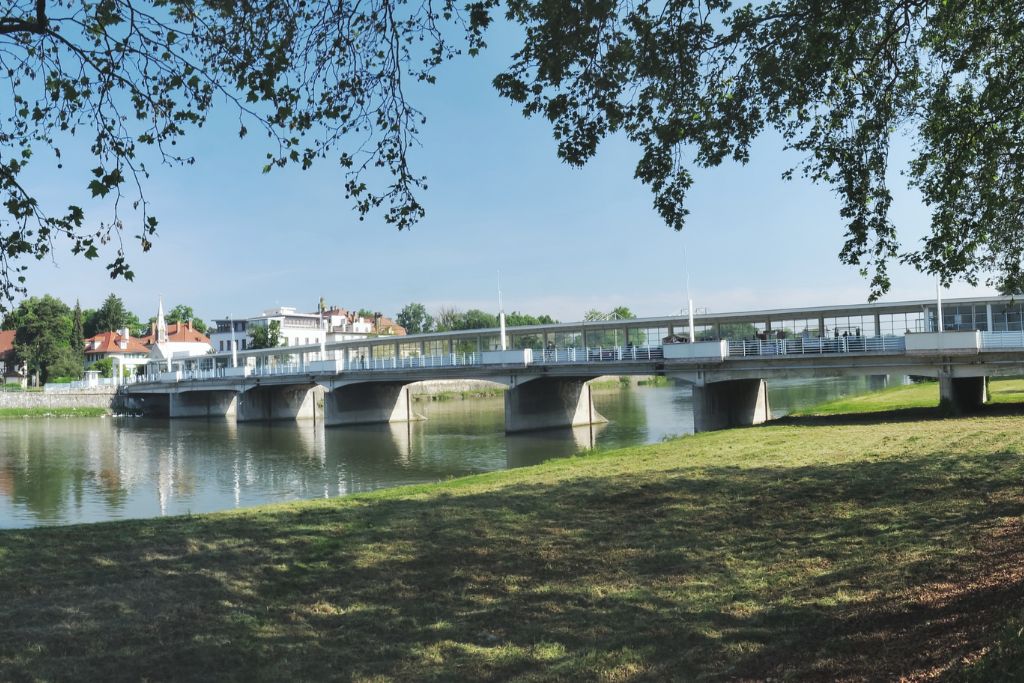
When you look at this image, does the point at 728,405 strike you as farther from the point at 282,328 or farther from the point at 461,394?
the point at 282,328

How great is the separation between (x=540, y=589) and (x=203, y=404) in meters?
80.0

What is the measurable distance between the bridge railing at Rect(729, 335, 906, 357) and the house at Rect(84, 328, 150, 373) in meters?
97.9

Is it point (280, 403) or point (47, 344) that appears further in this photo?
point (47, 344)

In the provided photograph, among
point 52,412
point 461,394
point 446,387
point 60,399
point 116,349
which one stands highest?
point 116,349

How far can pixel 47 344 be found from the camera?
96938 mm

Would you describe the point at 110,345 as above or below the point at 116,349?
above

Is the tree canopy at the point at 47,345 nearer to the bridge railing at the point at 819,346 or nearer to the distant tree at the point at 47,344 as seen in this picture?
the distant tree at the point at 47,344

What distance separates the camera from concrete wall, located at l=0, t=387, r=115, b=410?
80.9m

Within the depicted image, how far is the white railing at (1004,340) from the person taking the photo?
3180 cm

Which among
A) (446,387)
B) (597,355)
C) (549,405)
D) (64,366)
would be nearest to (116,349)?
(64,366)

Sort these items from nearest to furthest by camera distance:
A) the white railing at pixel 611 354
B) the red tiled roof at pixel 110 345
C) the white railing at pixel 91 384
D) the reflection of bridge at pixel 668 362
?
the reflection of bridge at pixel 668 362
the white railing at pixel 611 354
the white railing at pixel 91 384
the red tiled roof at pixel 110 345

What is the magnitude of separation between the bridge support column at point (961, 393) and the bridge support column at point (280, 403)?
56319 millimetres

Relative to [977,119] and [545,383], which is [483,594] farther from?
[545,383]

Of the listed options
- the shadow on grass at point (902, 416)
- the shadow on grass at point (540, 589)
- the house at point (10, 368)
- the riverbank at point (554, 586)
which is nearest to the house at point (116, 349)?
the house at point (10, 368)
